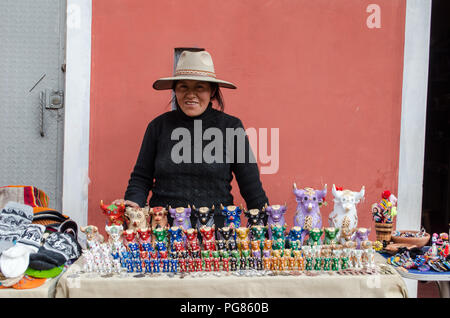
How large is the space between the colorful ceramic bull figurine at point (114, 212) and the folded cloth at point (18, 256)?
0.36 m

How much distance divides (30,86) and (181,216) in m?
2.30

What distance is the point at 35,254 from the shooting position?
5.81ft

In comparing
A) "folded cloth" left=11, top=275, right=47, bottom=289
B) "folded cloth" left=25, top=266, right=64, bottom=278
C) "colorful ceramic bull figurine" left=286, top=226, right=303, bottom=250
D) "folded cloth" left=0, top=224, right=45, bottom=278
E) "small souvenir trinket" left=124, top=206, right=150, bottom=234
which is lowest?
"folded cloth" left=11, top=275, right=47, bottom=289

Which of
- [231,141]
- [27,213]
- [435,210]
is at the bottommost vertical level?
[435,210]

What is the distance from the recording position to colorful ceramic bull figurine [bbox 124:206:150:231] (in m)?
2.04

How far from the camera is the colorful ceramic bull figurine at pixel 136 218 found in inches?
80.4

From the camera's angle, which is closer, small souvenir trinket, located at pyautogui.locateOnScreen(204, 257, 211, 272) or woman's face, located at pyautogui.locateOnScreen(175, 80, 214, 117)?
small souvenir trinket, located at pyautogui.locateOnScreen(204, 257, 211, 272)

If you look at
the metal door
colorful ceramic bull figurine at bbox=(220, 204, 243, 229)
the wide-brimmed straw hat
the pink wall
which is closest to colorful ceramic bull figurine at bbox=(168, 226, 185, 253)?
colorful ceramic bull figurine at bbox=(220, 204, 243, 229)

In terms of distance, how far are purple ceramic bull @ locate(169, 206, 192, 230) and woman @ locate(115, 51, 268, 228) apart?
23 cm

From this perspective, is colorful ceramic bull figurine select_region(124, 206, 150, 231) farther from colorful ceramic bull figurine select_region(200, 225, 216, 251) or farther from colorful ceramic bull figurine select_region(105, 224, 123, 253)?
colorful ceramic bull figurine select_region(200, 225, 216, 251)

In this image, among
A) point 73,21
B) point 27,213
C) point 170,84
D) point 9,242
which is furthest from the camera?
point 73,21

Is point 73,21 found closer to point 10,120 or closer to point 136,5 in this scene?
point 136,5
